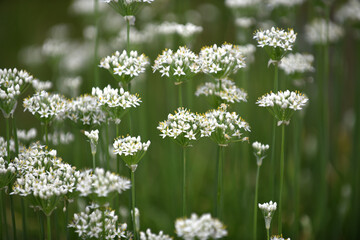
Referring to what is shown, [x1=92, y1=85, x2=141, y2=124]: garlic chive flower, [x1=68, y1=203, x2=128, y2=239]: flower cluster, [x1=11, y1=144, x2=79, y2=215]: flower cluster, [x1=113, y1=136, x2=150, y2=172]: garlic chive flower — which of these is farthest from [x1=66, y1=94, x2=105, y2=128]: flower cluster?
[x1=68, y1=203, x2=128, y2=239]: flower cluster

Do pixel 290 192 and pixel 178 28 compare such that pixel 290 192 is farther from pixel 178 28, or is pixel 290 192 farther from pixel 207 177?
pixel 178 28

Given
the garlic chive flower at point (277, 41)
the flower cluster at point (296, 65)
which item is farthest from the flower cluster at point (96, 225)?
the flower cluster at point (296, 65)

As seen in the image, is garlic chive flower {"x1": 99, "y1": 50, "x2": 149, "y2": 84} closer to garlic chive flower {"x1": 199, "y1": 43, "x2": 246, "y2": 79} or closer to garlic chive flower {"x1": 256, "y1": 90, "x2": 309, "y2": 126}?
garlic chive flower {"x1": 199, "y1": 43, "x2": 246, "y2": 79}

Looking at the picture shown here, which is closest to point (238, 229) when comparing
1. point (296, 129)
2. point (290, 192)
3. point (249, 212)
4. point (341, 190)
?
point (249, 212)

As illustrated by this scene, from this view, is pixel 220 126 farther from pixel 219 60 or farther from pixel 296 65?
pixel 296 65

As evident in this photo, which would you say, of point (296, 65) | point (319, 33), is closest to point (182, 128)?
point (296, 65)

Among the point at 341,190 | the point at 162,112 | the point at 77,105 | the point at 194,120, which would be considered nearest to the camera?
the point at 194,120
